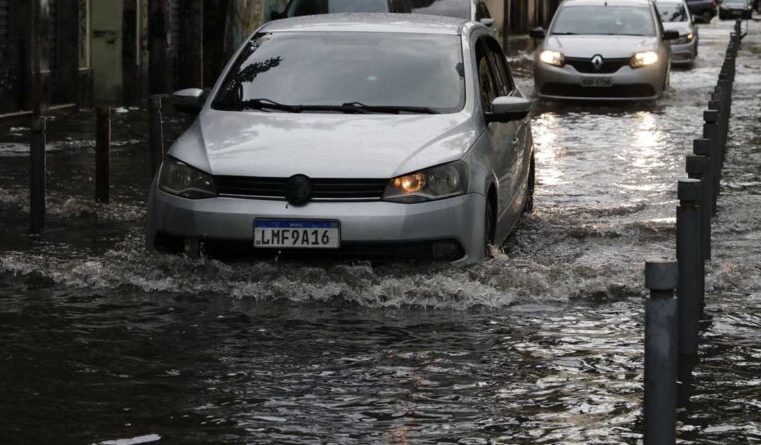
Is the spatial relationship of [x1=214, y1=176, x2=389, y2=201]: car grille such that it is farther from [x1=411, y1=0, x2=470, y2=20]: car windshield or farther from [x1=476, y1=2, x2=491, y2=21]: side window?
[x1=476, y1=2, x2=491, y2=21]: side window

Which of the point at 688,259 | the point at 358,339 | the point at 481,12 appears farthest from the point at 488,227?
the point at 481,12

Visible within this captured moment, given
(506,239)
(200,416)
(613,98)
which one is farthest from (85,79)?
(200,416)

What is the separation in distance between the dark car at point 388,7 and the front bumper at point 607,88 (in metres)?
1.21

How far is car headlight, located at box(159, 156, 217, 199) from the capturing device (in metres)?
9.42

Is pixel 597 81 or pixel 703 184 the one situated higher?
pixel 703 184

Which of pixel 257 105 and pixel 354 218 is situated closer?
pixel 354 218

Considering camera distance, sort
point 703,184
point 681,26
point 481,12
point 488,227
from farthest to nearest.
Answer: point 681,26
point 481,12
point 488,227
point 703,184

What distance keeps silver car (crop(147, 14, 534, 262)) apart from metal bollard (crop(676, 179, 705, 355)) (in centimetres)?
191

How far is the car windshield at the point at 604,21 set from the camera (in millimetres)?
26359

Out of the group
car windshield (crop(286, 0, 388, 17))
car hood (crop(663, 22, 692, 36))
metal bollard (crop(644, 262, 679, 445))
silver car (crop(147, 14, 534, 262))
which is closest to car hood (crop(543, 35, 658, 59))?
car windshield (crop(286, 0, 388, 17))

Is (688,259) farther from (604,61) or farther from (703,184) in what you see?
(604,61)

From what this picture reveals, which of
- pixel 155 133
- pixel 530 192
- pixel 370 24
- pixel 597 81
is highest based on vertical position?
pixel 370 24

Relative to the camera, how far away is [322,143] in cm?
961

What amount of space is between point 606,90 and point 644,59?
0.67 metres
